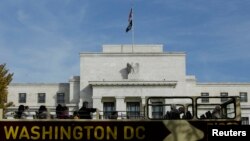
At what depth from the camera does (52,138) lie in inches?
628

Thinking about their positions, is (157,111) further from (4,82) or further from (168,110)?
(4,82)

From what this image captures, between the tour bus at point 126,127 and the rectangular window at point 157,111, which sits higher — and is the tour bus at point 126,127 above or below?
below

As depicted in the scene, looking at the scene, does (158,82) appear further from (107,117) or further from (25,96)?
(107,117)

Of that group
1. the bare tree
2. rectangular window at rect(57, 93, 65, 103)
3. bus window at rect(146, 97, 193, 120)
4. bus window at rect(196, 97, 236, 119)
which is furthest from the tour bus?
rectangular window at rect(57, 93, 65, 103)

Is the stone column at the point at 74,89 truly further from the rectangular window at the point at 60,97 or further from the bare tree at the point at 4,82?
the bare tree at the point at 4,82

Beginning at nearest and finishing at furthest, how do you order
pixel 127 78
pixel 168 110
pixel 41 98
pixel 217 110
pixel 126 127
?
pixel 126 127 → pixel 168 110 → pixel 217 110 → pixel 127 78 → pixel 41 98

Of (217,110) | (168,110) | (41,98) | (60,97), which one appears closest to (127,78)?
(60,97)

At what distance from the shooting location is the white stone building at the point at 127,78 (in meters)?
81.4

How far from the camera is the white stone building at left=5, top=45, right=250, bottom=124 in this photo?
81.4 meters

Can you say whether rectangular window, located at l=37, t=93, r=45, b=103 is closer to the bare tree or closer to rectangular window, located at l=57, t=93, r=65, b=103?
rectangular window, located at l=57, t=93, r=65, b=103

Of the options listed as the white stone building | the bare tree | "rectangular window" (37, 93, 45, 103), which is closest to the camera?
the bare tree

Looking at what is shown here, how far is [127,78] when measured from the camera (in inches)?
3317

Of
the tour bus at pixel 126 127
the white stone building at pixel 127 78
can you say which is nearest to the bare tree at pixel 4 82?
the white stone building at pixel 127 78

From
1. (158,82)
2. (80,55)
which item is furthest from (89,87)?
(158,82)
